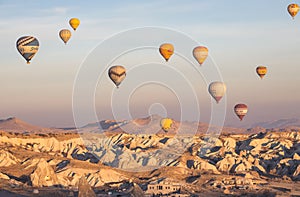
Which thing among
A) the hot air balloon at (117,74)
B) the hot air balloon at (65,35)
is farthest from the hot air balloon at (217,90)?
the hot air balloon at (65,35)

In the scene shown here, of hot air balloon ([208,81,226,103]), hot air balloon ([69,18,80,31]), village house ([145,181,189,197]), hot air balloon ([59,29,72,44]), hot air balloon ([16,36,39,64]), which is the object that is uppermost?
hot air balloon ([69,18,80,31])

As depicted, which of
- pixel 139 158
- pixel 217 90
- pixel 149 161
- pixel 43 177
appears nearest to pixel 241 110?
pixel 217 90

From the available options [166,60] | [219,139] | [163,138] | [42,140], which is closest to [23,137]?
[42,140]

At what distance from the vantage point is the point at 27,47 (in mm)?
89562

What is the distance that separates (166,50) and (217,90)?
34.0ft

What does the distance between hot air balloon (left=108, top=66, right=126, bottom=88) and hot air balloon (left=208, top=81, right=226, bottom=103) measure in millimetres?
14520

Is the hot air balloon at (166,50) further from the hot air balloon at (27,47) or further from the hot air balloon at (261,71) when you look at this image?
the hot air balloon at (261,71)

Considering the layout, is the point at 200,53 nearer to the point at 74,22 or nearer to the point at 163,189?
the point at 74,22

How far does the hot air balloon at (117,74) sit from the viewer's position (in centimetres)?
8994

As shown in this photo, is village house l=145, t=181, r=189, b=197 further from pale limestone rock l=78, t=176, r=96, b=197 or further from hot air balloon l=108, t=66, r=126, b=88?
pale limestone rock l=78, t=176, r=96, b=197

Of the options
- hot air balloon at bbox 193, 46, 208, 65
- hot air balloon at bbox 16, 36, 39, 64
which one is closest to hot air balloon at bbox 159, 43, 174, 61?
hot air balloon at bbox 193, 46, 208, 65

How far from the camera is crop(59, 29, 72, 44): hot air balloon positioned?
99000 millimetres

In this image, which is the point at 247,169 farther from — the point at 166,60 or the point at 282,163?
the point at 166,60

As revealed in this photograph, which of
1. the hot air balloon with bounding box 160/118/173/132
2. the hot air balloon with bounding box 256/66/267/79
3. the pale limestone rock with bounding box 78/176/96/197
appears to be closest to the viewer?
the pale limestone rock with bounding box 78/176/96/197
